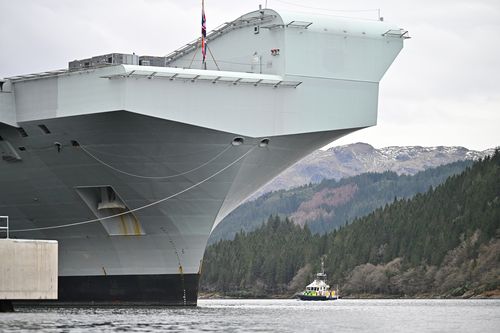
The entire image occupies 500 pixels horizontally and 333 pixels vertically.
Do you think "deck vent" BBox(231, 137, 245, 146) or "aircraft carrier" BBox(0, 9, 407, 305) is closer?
"aircraft carrier" BBox(0, 9, 407, 305)

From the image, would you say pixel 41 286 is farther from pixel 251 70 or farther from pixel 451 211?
pixel 451 211

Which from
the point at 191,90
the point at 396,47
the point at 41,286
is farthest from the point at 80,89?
the point at 396,47

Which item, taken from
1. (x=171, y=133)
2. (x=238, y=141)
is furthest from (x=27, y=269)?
(x=238, y=141)

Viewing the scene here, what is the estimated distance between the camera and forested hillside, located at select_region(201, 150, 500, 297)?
106 metres

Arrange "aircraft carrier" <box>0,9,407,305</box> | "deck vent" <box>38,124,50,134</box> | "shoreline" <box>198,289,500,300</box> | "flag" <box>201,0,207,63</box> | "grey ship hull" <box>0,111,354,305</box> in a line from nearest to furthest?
"aircraft carrier" <box>0,9,407,305</box>
"grey ship hull" <box>0,111,354,305</box>
"deck vent" <box>38,124,50,134</box>
"flag" <box>201,0,207,63</box>
"shoreline" <box>198,289,500,300</box>

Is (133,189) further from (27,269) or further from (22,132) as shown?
(27,269)

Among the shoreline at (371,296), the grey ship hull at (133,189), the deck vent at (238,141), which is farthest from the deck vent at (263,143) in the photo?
the shoreline at (371,296)

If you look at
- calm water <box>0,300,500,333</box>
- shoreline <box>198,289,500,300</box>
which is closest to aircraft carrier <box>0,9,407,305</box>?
calm water <box>0,300,500,333</box>

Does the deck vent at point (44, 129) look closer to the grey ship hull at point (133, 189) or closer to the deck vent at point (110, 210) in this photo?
the grey ship hull at point (133, 189)

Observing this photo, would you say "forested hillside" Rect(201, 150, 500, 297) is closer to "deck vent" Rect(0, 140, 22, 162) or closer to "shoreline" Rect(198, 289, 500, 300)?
"shoreline" Rect(198, 289, 500, 300)

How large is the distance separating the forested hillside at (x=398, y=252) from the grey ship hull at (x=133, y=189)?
50.8 meters

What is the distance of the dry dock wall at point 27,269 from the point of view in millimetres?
41281

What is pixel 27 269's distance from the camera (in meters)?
41.8

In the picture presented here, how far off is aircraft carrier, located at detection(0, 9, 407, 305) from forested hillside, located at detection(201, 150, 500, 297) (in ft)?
168
